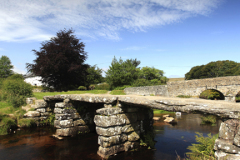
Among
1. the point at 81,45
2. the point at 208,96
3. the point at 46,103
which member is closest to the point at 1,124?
the point at 46,103

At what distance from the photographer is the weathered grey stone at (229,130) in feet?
10.4

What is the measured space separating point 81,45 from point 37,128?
15744 mm

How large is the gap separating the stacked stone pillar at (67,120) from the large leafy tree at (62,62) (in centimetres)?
1303

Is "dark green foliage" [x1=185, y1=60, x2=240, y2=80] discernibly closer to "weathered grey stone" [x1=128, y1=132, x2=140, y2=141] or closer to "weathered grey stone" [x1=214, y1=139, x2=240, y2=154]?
"weathered grey stone" [x1=128, y1=132, x2=140, y2=141]

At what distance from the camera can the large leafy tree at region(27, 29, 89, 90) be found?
2052cm

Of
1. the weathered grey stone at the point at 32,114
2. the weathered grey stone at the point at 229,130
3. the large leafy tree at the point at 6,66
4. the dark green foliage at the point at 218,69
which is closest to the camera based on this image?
the weathered grey stone at the point at 229,130

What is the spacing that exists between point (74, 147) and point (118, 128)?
2.64 metres

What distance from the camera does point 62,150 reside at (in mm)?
6746

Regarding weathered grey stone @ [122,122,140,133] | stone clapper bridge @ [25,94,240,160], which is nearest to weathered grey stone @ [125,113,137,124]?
stone clapper bridge @ [25,94,240,160]

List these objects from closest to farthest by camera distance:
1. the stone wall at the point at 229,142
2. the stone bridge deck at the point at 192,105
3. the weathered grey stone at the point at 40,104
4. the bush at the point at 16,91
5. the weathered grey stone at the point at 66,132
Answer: the stone wall at the point at 229,142
the stone bridge deck at the point at 192,105
the weathered grey stone at the point at 66,132
the weathered grey stone at the point at 40,104
the bush at the point at 16,91

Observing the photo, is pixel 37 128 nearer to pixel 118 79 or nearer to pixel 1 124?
pixel 1 124

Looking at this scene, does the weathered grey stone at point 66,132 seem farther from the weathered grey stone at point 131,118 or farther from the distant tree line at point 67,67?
the distant tree line at point 67,67

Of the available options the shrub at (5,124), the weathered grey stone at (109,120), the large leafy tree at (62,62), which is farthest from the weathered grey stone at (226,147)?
the large leafy tree at (62,62)

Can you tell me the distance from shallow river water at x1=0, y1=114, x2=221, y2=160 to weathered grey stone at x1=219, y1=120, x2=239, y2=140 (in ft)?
9.75
